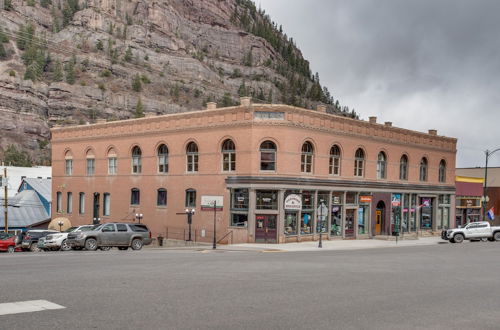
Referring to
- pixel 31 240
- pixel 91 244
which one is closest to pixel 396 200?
pixel 91 244

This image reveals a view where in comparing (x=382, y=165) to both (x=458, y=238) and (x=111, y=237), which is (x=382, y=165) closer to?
(x=458, y=238)

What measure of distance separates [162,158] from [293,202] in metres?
13.5

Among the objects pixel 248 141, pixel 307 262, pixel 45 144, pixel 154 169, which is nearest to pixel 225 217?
pixel 248 141

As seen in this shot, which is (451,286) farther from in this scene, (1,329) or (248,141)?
(248,141)

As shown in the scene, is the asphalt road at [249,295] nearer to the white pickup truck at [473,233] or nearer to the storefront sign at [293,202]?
the storefront sign at [293,202]

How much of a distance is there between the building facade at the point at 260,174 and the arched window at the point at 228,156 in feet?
0.38

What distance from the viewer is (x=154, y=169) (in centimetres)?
4619

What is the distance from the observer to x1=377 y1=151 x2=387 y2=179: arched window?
46.8 metres

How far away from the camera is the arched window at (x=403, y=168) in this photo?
1924 inches

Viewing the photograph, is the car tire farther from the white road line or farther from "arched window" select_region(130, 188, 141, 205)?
the white road line

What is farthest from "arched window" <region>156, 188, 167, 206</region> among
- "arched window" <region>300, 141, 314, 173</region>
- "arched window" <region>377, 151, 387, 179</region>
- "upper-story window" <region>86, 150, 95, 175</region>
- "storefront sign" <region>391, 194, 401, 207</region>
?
"storefront sign" <region>391, 194, 401, 207</region>

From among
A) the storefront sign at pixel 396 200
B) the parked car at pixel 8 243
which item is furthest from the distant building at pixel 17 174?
the storefront sign at pixel 396 200

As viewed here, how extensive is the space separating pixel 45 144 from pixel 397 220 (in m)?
165

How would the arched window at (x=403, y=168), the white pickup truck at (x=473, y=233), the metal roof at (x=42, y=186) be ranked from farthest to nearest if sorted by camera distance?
1. the metal roof at (x=42, y=186)
2. the arched window at (x=403, y=168)
3. the white pickup truck at (x=473, y=233)
